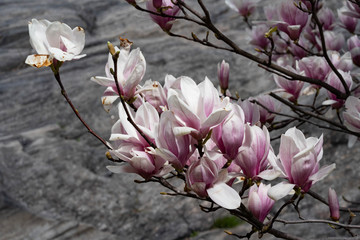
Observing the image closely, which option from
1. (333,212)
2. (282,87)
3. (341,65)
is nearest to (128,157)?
(333,212)

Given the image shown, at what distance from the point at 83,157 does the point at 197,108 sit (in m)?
2.31

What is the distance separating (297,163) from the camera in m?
0.68

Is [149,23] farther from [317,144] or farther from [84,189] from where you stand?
[317,144]

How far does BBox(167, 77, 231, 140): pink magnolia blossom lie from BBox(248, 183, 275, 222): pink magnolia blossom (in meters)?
0.18

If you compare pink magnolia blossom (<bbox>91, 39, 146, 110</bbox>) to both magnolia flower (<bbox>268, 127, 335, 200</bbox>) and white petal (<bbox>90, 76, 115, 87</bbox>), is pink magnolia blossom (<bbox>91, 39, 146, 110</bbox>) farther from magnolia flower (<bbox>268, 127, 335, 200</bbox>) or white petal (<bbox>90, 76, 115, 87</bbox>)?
magnolia flower (<bbox>268, 127, 335, 200</bbox>)

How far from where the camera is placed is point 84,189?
2691 millimetres

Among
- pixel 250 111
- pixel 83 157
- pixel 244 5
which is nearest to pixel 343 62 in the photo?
pixel 244 5

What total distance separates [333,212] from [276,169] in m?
0.26

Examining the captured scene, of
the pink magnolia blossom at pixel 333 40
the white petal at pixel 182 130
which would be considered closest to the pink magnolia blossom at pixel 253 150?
the white petal at pixel 182 130

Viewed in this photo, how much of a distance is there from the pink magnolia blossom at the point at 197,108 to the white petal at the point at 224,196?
0.08 metres

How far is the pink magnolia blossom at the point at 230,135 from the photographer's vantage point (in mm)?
663

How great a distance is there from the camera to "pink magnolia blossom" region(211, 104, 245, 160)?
0.66 meters

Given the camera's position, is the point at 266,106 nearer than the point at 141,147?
No

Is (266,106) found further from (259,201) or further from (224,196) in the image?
(224,196)
